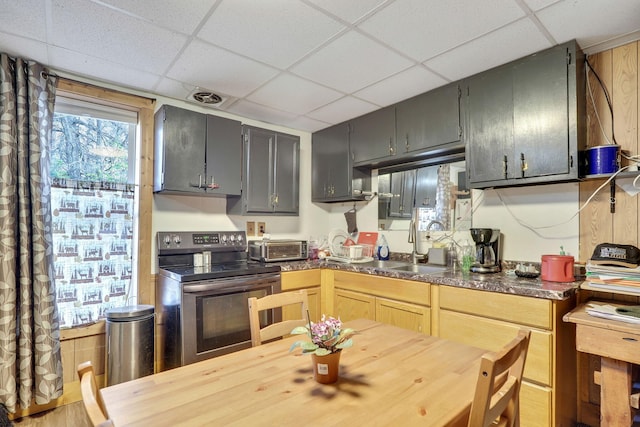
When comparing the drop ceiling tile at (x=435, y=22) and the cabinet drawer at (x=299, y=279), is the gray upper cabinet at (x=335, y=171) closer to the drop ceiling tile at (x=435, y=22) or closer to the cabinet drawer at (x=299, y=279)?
the cabinet drawer at (x=299, y=279)

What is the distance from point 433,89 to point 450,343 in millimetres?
2047

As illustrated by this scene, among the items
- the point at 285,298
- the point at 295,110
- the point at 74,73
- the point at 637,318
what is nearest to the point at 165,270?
the point at 285,298

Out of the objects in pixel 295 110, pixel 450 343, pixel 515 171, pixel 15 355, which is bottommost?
pixel 15 355

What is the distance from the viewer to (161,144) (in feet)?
8.75

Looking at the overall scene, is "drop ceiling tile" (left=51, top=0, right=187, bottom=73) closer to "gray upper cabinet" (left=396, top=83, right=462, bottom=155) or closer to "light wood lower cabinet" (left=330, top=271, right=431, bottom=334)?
"gray upper cabinet" (left=396, top=83, right=462, bottom=155)

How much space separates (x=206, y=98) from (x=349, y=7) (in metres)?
1.64

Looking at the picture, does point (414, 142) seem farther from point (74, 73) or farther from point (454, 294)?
point (74, 73)

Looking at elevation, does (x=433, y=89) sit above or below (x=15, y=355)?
above

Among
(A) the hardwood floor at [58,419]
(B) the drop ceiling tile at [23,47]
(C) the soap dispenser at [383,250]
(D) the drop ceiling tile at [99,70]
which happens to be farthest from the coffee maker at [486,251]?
(B) the drop ceiling tile at [23,47]

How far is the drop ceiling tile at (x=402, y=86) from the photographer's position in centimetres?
239

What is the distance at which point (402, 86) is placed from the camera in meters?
2.59

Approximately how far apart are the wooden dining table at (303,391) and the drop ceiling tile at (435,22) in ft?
5.43

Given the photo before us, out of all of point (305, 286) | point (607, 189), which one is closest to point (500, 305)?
point (607, 189)

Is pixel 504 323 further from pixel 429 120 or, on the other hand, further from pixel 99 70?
pixel 99 70
